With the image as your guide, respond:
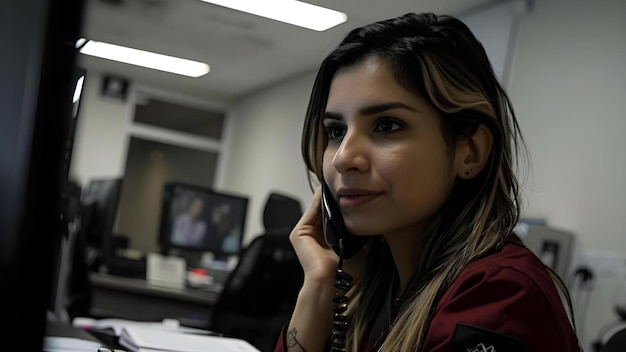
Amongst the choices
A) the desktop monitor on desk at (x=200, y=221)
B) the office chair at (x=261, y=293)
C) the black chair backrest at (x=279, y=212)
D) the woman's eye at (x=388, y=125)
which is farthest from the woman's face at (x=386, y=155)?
the desktop monitor on desk at (x=200, y=221)

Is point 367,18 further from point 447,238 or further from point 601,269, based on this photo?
point 601,269

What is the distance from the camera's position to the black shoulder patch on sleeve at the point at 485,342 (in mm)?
757

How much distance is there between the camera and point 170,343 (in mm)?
1135

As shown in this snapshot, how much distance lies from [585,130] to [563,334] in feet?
9.61

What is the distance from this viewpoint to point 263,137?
7.11 metres

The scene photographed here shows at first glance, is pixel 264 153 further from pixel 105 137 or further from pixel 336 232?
pixel 336 232

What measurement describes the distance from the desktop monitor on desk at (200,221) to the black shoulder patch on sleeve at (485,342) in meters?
3.40

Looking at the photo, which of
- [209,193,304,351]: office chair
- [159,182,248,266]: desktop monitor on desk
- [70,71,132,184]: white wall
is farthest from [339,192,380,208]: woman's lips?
[70,71,132,184]: white wall

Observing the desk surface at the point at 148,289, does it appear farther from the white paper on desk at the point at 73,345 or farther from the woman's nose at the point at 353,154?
the woman's nose at the point at 353,154

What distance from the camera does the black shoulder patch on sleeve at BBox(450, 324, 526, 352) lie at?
29.8 inches

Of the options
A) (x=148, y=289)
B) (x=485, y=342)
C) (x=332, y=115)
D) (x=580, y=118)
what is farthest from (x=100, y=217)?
(x=485, y=342)

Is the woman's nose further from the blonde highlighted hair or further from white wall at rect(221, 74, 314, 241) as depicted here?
white wall at rect(221, 74, 314, 241)

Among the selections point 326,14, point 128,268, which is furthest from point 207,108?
point 326,14

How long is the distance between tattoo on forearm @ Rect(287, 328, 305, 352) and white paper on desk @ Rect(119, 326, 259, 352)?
0.10 meters
